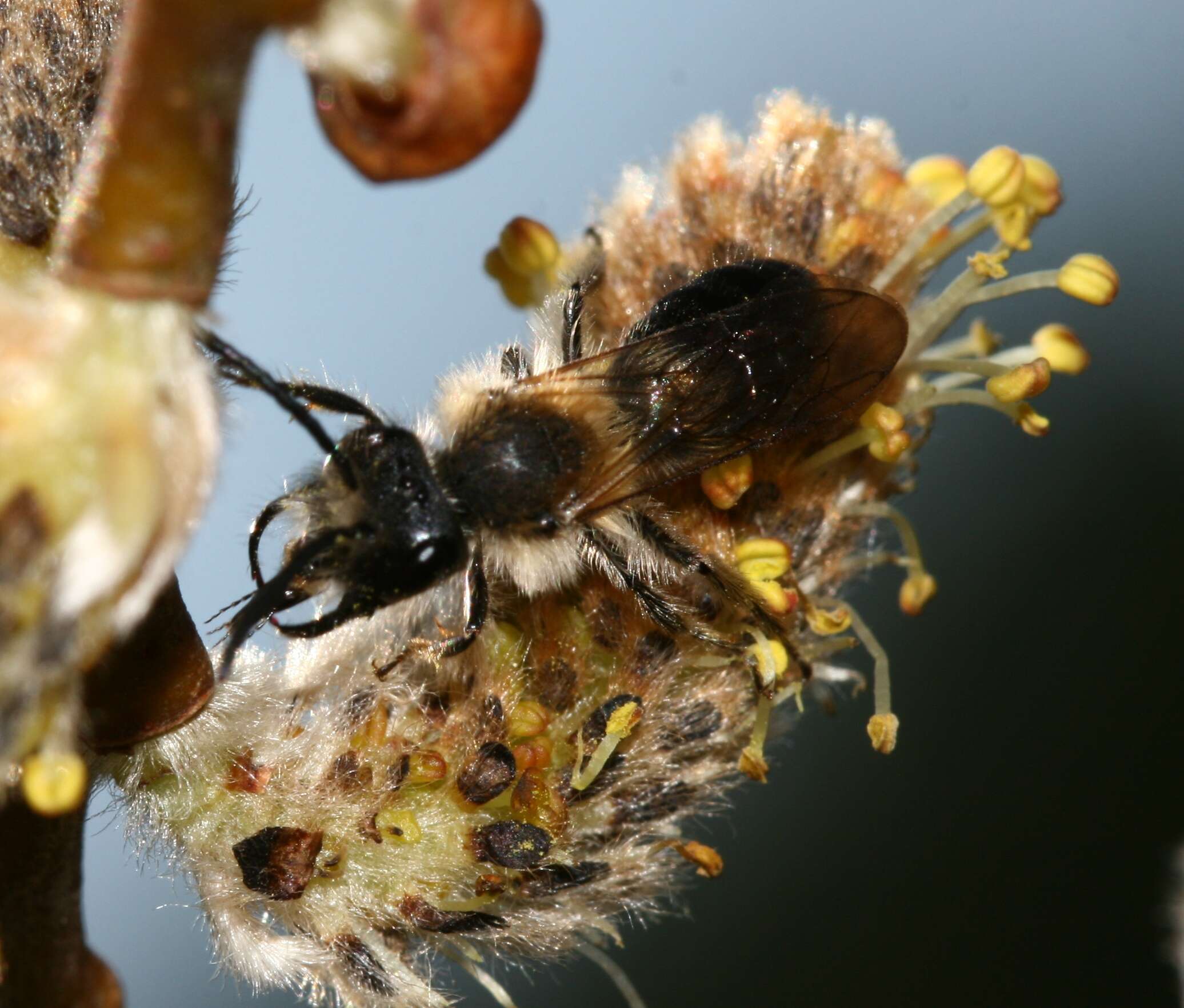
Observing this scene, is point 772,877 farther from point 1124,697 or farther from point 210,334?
point 210,334

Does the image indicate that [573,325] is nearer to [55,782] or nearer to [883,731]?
[883,731]

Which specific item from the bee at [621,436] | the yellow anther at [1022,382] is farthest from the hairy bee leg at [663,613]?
the yellow anther at [1022,382]

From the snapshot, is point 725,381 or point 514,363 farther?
point 514,363

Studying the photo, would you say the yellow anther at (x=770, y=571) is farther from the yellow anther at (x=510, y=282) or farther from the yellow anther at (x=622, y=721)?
the yellow anther at (x=510, y=282)

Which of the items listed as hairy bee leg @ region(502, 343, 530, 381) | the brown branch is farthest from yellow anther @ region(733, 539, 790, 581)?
the brown branch

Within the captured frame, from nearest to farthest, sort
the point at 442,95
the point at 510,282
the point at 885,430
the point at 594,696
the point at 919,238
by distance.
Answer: the point at 442,95 < the point at 594,696 < the point at 885,430 < the point at 919,238 < the point at 510,282

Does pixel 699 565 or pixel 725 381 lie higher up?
pixel 725 381

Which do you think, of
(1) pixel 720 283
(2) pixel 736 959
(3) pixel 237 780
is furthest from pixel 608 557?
(2) pixel 736 959

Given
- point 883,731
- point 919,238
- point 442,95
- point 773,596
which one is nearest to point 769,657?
point 773,596
